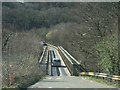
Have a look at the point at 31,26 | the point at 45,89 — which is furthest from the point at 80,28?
the point at 45,89

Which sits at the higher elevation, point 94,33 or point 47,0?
point 47,0

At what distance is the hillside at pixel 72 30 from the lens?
36188mm

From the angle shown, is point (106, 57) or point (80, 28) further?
point (80, 28)

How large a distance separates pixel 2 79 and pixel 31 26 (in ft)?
197

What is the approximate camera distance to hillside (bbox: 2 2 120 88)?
36.2 meters

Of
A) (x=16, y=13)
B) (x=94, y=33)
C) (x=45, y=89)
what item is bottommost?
(x=45, y=89)

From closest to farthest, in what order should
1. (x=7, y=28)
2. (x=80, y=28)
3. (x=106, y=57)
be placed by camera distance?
(x=106, y=57), (x=80, y=28), (x=7, y=28)

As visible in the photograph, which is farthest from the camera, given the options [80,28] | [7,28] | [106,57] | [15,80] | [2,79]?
[7,28]

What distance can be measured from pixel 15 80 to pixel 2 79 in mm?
2039

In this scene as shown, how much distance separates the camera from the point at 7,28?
59969 millimetres

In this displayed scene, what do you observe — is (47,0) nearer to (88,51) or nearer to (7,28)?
(7,28)

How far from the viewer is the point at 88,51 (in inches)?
2108

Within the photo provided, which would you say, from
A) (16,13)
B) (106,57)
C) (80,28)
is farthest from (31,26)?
(106,57)

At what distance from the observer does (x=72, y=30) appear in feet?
206
